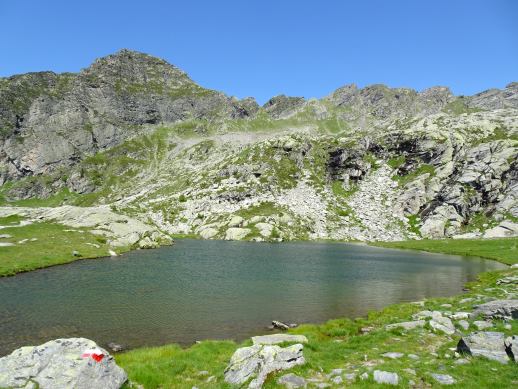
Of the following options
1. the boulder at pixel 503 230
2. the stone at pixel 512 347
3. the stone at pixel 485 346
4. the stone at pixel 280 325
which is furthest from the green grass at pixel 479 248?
the stone at pixel 512 347

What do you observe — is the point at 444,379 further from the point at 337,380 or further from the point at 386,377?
the point at 337,380

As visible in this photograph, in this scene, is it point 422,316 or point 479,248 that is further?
point 479,248

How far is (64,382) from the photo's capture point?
16172 millimetres

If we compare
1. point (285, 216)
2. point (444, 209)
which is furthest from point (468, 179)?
point (285, 216)

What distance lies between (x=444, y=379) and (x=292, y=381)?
7.21m

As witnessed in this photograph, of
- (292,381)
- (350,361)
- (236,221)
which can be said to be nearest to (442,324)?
(350,361)

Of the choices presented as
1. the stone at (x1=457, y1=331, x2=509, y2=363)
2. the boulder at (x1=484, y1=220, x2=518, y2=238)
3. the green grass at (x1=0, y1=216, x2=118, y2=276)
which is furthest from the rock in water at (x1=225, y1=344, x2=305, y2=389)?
the boulder at (x1=484, y1=220, x2=518, y2=238)

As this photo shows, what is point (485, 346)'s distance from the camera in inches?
787

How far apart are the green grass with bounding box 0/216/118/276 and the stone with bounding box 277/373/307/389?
57.7 meters

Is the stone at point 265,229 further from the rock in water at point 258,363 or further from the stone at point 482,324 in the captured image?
the rock in water at point 258,363

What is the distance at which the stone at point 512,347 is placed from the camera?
60.0ft

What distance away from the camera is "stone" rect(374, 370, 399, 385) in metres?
16.8

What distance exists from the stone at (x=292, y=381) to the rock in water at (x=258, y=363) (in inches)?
30.3

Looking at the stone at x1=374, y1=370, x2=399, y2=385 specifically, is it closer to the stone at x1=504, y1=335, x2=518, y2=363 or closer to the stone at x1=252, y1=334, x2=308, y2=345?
the stone at x1=504, y1=335, x2=518, y2=363
